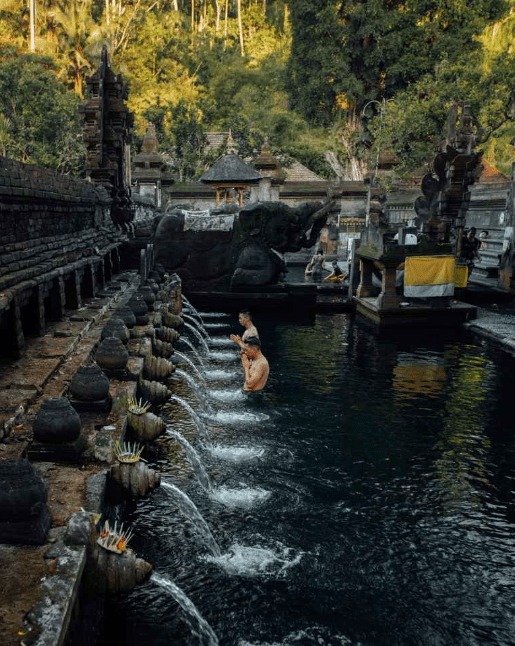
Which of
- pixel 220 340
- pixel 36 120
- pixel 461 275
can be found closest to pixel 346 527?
pixel 220 340

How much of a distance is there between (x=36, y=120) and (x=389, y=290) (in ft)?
88.3

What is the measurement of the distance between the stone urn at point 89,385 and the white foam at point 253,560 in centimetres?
222

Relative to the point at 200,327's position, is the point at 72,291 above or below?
above

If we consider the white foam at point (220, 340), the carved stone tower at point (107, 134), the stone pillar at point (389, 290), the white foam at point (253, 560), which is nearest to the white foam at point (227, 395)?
the white foam at point (220, 340)

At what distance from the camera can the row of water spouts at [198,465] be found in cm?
530

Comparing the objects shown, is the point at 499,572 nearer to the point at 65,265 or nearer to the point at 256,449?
the point at 256,449

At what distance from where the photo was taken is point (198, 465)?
834 centimetres

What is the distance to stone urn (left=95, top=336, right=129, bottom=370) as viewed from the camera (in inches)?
322

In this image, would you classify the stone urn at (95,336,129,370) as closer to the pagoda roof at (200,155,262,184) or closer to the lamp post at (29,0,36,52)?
the pagoda roof at (200,155,262,184)

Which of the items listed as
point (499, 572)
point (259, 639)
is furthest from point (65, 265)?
point (499, 572)

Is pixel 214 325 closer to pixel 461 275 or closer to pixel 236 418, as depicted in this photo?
pixel 236 418

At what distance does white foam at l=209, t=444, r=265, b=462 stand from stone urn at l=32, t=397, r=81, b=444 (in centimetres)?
365

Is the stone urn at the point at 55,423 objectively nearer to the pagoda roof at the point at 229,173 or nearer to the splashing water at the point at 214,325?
the splashing water at the point at 214,325

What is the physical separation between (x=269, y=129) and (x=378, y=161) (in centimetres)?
983
